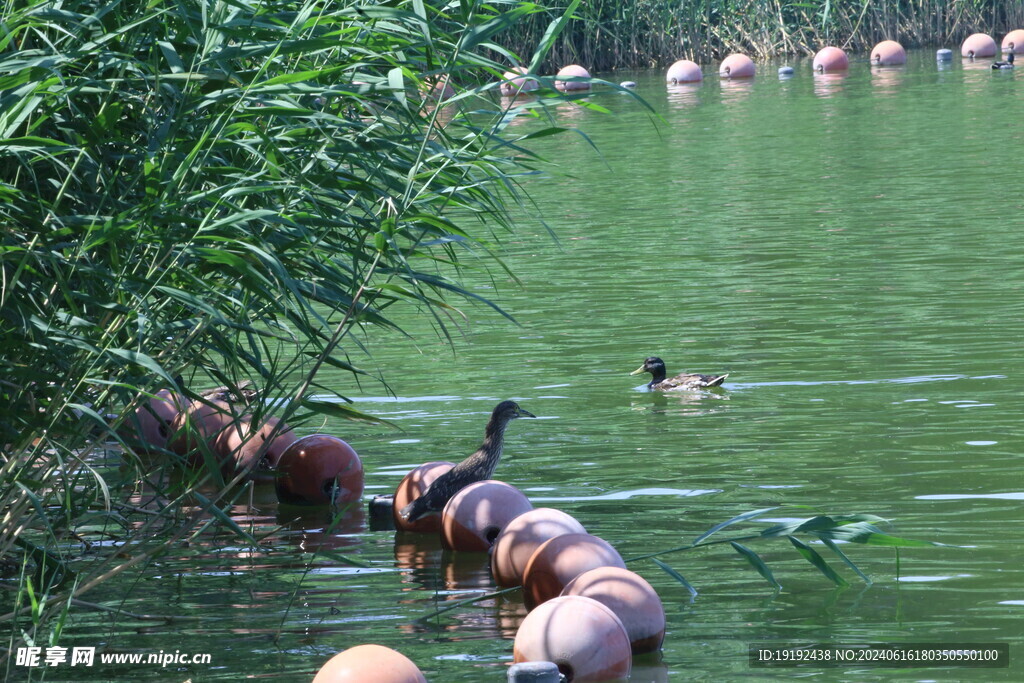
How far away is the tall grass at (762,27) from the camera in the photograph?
38.6 meters

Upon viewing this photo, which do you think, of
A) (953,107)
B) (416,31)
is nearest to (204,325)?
(416,31)

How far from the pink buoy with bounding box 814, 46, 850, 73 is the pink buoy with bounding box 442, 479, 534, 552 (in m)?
30.2

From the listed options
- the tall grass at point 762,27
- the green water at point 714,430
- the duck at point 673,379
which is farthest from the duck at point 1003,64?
the duck at point 673,379

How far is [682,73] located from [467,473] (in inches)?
1139

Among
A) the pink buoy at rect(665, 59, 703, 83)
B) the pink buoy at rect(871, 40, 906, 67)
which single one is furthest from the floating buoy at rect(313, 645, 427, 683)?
the pink buoy at rect(871, 40, 906, 67)

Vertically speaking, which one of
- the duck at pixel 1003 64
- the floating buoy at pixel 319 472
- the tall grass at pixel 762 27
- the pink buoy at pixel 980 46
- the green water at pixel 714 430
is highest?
the tall grass at pixel 762 27

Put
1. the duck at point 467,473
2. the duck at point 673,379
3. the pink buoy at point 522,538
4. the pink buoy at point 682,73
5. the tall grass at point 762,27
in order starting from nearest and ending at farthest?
1. the pink buoy at point 522,538
2. the duck at point 467,473
3. the duck at point 673,379
4. the pink buoy at point 682,73
5. the tall grass at point 762,27

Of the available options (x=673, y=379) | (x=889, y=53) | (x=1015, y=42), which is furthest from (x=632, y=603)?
(x=1015, y=42)

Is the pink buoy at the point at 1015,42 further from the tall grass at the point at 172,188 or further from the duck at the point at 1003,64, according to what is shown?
the tall grass at the point at 172,188

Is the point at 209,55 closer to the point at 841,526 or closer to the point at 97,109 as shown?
the point at 97,109

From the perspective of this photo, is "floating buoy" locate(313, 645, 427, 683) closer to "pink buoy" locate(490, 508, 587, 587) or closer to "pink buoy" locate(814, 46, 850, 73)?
"pink buoy" locate(490, 508, 587, 587)

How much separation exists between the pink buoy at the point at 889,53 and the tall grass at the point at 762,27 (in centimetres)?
158

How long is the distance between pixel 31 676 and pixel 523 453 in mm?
4363

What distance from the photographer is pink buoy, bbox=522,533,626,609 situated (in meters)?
6.81
